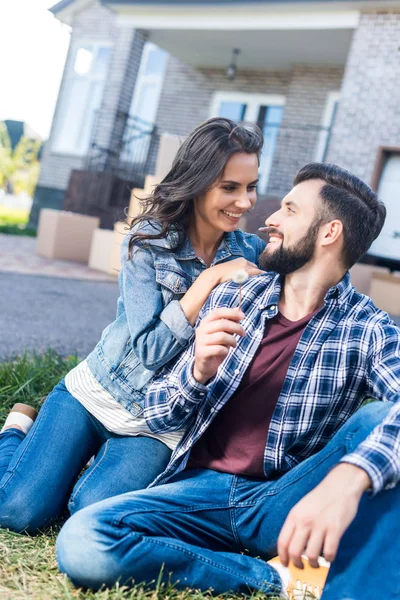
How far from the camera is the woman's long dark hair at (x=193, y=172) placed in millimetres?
2686

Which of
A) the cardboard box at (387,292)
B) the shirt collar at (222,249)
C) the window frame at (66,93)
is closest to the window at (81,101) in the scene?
the window frame at (66,93)

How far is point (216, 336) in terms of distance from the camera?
6.59 ft

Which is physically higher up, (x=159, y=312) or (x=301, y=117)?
(x=301, y=117)

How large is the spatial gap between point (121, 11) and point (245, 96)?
3.14 meters

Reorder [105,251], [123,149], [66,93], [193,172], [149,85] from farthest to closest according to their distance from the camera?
1. [66,93]
2. [149,85]
3. [123,149]
4. [105,251]
5. [193,172]

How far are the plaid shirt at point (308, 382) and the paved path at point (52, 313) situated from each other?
243 centimetres

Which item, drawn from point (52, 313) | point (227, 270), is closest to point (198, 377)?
point (227, 270)

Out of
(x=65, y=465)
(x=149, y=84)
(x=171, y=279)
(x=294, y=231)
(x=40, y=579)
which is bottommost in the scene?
(x=40, y=579)

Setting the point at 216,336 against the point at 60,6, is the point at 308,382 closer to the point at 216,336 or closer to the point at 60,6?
the point at 216,336

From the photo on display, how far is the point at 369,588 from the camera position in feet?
5.58

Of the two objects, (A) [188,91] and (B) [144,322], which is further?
(A) [188,91]

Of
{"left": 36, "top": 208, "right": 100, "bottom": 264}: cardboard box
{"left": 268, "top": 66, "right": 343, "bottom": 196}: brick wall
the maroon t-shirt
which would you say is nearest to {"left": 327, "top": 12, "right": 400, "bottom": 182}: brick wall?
{"left": 268, "top": 66, "right": 343, "bottom": 196}: brick wall

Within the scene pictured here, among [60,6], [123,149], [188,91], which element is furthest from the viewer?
[60,6]

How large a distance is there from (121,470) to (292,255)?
0.98 metres
